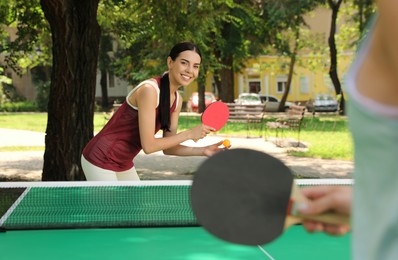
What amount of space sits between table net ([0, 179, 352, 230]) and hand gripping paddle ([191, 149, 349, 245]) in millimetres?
4761

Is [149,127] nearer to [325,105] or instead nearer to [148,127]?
[148,127]

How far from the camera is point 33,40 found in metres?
12.8

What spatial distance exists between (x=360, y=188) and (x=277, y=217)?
0.38m

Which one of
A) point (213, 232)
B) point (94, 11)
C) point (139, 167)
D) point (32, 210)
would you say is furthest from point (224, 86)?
point (213, 232)

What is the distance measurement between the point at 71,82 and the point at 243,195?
8238 millimetres

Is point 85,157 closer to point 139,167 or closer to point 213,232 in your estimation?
point 213,232

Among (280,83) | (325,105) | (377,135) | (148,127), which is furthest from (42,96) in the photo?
(377,135)

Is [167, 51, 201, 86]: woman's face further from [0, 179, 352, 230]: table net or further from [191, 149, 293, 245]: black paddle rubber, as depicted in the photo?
[191, 149, 293, 245]: black paddle rubber

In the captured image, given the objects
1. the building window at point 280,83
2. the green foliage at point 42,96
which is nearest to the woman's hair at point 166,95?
the green foliage at point 42,96

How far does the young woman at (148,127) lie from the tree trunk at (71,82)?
14.2 feet

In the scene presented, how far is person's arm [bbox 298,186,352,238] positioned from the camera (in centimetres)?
154

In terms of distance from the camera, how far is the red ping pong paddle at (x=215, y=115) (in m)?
5.47

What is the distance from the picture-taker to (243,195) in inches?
65.8

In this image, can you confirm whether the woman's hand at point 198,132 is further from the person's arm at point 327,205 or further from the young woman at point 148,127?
the person's arm at point 327,205
